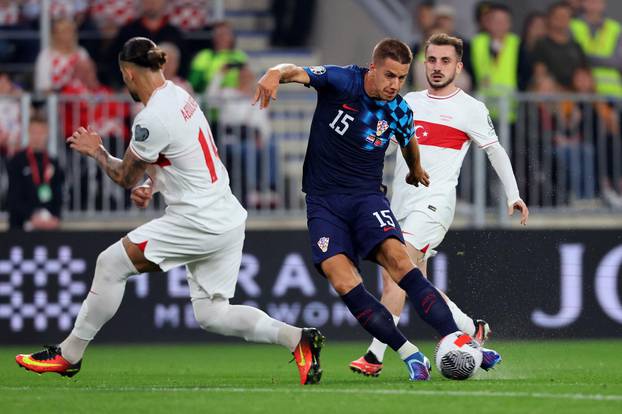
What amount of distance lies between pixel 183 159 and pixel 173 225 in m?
0.46

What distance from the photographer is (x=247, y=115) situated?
17.2m

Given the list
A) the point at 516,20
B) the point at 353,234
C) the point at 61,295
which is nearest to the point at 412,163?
the point at 353,234

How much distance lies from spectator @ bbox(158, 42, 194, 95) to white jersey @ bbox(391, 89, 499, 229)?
6081 mm

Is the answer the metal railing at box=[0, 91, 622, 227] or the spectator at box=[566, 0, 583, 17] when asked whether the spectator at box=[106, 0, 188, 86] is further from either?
the spectator at box=[566, 0, 583, 17]

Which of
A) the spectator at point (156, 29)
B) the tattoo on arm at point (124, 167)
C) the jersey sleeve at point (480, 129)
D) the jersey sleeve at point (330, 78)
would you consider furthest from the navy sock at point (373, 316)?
the spectator at point (156, 29)

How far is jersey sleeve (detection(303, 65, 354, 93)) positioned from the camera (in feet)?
33.4

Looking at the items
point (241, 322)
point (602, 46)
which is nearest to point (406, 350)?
point (241, 322)

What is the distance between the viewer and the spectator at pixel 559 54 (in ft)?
59.8

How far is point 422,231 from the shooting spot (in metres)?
11.5

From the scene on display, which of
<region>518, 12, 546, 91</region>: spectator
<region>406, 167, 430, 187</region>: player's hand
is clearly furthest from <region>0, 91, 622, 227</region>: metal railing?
<region>406, 167, 430, 187</region>: player's hand

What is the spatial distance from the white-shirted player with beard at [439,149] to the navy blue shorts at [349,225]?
3.47 feet

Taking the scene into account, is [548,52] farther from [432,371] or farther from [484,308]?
[432,371]

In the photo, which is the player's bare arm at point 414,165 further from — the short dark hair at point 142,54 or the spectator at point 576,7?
the spectator at point 576,7

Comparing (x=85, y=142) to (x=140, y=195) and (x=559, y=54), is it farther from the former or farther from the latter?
(x=559, y=54)
